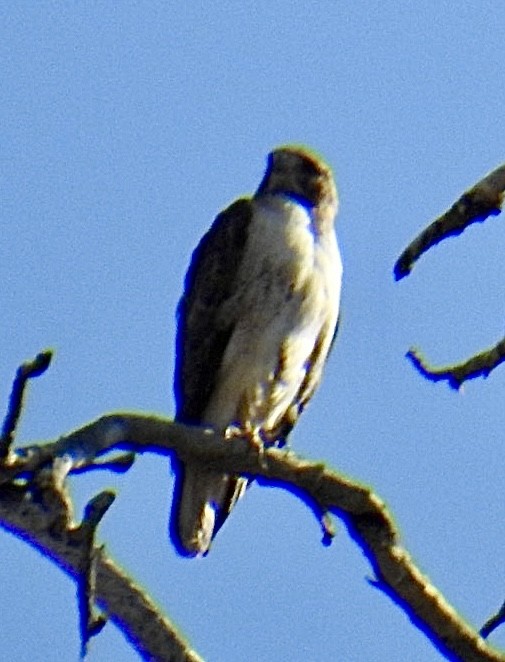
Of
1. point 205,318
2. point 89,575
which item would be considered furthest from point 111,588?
point 205,318

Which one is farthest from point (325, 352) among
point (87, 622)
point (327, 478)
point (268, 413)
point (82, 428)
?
point (87, 622)

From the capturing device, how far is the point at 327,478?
5594 millimetres

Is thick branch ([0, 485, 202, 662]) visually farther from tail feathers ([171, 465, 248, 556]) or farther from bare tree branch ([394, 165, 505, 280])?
tail feathers ([171, 465, 248, 556])

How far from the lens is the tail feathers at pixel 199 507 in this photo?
777cm

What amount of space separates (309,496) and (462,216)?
114cm

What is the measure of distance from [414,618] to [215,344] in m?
2.63

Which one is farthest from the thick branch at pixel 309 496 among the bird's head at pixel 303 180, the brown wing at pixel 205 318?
the bird's head at pixel 303 180

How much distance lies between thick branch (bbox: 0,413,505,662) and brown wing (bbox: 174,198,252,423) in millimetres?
1950

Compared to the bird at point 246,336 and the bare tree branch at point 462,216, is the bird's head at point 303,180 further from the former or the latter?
the bare tree branch at point 462,216

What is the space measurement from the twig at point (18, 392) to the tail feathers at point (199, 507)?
301 cm

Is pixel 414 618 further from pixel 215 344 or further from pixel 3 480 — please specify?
pixel 215 344

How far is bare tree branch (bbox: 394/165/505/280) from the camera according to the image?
5.11 metres

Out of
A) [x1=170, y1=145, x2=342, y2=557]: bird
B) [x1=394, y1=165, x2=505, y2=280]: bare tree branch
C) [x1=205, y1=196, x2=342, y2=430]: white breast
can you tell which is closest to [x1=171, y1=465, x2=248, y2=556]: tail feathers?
[x1=170, y1=145, x2=342, y2=557]: bird

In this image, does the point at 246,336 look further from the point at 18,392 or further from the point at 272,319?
the point at 18,392
